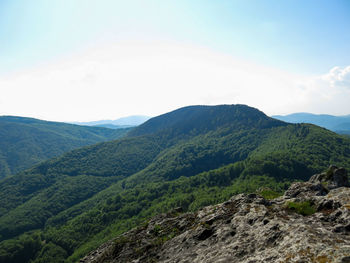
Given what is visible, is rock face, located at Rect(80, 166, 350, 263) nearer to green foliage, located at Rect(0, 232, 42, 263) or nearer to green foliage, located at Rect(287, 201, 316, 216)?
green foliage, located at Rect(287, 201, 316, 216)

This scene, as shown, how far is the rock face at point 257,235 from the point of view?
38.9ft

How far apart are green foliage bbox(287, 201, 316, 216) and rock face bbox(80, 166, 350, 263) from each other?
8cm

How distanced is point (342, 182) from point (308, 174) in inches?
6799

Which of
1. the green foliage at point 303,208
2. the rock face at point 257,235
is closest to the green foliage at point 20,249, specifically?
the rock face at point 257,235

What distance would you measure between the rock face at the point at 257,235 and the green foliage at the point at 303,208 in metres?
0.08

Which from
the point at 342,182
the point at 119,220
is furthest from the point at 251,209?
the point at 119,220

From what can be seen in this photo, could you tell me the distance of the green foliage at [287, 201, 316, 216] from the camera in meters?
17.9

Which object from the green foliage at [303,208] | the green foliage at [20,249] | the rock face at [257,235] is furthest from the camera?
the green foliage at [20,249]

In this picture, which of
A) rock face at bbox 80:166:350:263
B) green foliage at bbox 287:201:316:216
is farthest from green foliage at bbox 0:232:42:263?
green foliage at bbox 287:201:316:216

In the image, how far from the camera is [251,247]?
14781 millimetres

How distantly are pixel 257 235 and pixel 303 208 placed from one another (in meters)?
6.45

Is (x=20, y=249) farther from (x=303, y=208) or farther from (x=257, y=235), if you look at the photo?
(x=303, y=208)

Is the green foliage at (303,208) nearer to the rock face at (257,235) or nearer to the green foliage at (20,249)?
the rock face at (257,235)

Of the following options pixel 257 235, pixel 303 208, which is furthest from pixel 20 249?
pixel 303 208
